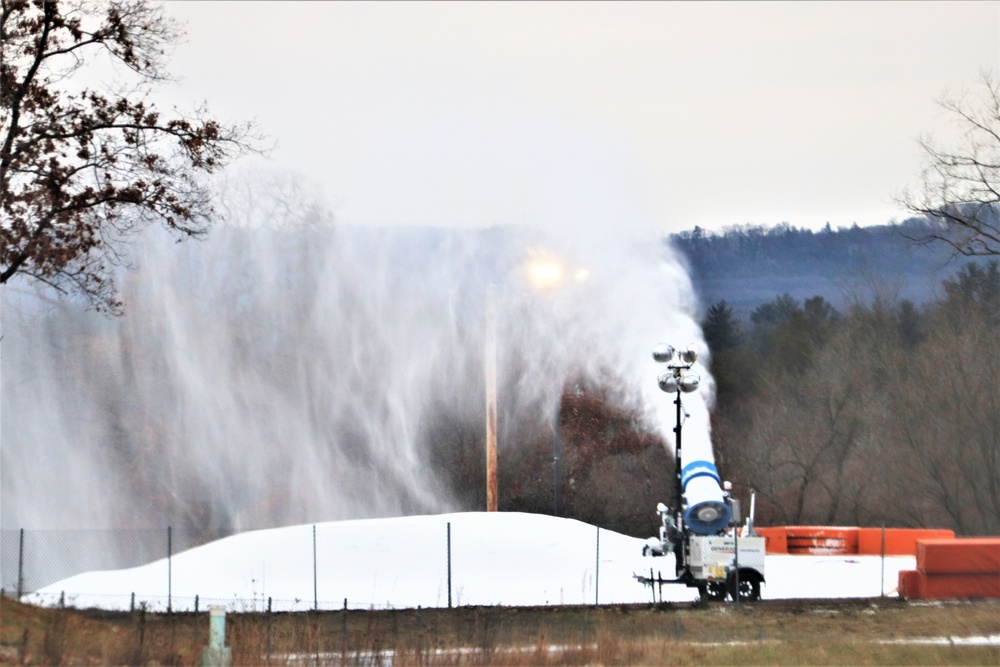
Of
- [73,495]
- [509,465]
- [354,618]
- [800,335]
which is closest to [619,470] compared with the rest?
[509,465]

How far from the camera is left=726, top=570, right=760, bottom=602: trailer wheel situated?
2435 cm

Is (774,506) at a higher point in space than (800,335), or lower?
lower

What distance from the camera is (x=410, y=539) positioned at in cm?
2881

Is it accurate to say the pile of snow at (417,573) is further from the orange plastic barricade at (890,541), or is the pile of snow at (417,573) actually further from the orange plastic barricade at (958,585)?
the orange plastic barricade at (890,541)

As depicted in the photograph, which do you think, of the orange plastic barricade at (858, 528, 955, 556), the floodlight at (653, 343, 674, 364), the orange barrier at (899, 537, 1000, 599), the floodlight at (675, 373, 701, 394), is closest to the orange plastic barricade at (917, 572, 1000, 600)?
the orange barrier at (899, 537, 1000, 599)

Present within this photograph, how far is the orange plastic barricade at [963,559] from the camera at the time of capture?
24.8m

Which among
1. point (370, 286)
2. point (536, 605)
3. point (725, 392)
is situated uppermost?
point (370, 286)

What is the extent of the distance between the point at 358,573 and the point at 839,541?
15165 millimetres

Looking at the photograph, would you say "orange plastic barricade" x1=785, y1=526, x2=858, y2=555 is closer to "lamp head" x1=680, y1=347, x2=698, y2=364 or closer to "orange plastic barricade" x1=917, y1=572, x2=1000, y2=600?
"orange plastic barricade" x1=917, y1=572, x2=1000, y2=600

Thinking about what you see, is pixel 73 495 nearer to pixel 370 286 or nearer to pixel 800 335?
pixel 370 286

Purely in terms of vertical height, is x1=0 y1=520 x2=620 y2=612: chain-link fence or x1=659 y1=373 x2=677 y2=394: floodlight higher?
x1=659 y1=373 x2=677 y2=394: floodlight

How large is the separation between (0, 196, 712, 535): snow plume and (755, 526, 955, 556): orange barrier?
1187 centimetres

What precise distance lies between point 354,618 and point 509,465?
30.1m

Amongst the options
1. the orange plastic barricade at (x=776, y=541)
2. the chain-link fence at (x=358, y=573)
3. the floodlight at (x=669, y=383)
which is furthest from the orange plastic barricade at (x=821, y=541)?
the floodlight at (x=669, y=383)
